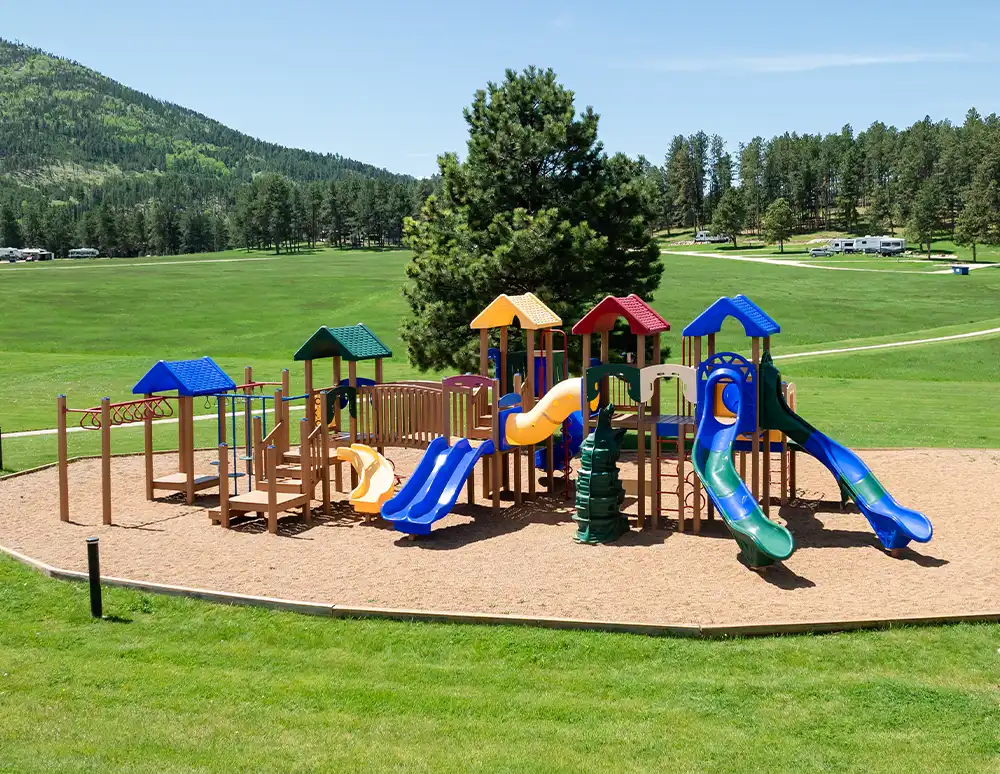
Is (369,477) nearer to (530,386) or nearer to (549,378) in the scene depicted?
(530,386)

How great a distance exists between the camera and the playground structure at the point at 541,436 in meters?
16.0

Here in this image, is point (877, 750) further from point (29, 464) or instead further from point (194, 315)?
point (194, 315)

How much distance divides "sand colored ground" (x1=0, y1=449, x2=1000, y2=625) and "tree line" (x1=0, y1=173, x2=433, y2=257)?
446 feet

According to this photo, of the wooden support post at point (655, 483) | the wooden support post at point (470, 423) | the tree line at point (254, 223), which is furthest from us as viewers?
the tree line at point (254, 223)

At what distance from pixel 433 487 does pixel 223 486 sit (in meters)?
3.63

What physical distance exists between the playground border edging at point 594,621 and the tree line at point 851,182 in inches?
4059

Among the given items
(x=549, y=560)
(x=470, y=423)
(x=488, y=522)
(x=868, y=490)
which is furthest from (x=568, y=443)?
(x=868, y=490)

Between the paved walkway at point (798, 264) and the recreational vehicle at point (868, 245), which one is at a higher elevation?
the recreational vehicle at point (868, 245)

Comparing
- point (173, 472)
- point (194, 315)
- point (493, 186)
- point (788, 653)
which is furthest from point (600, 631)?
point (194, 315)

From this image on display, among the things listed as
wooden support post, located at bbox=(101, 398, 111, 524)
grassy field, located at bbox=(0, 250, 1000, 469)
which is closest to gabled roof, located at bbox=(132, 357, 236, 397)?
wooden support post, located at bbox=(101, 398, 111, 524)

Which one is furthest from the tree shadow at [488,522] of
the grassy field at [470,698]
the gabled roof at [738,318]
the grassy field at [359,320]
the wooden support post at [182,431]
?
the grassy field at [359,320]

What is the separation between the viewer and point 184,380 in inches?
736

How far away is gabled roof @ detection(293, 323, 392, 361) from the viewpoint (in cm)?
1927

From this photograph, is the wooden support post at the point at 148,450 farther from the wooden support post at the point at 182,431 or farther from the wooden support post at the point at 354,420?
the wooden support post at the point at 354,420
